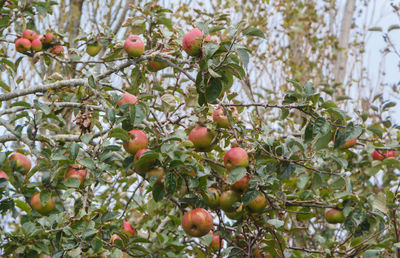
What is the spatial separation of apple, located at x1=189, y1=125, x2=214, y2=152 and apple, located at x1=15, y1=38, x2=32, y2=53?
1.42 meters

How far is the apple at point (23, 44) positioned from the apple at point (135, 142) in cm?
134

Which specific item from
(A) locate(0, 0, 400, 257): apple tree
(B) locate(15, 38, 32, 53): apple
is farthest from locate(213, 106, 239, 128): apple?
(B) locate(15, 38, 32, 53): apple

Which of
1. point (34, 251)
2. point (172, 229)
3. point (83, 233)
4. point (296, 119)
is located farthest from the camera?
point (296, 119)

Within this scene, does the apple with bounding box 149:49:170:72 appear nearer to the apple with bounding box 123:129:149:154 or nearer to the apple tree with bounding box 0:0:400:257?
the apple tree with bounding box 0:0:400:257

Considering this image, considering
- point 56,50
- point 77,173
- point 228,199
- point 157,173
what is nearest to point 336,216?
point 228,199

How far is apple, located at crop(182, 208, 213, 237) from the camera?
176cm

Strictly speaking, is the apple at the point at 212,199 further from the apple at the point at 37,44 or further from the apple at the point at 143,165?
the apple at the point at 37,44

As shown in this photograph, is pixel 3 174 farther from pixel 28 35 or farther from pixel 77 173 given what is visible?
pixel 28 35

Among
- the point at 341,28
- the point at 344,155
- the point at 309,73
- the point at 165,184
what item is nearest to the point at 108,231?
the point at 165,184

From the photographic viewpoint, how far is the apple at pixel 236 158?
1.76 meters

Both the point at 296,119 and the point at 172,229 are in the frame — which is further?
the point at 296,119

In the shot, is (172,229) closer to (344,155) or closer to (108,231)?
(108,231)

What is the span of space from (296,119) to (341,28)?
2.19 meters

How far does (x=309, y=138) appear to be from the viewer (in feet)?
6.02
